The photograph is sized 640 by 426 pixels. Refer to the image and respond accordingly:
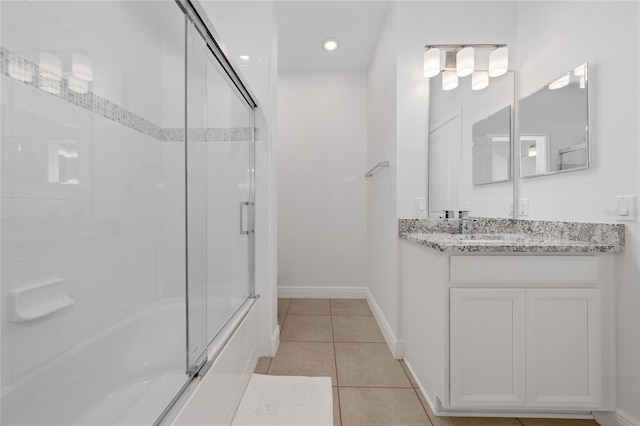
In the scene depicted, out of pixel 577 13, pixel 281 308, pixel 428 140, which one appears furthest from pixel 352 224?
pixel 577 13

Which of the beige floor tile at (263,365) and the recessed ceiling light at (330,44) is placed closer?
the beige floor tile at (263,365)

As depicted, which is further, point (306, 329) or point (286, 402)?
point (306, 329)

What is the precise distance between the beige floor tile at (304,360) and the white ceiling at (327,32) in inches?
99.6

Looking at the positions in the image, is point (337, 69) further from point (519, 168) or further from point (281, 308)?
point (281, 308)

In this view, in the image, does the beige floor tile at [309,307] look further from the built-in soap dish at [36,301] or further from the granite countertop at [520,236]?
the built-in soap dish at [36,301]

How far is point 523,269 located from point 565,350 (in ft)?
1.31

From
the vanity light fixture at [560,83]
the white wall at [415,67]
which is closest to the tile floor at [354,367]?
the white wall at [415,67]

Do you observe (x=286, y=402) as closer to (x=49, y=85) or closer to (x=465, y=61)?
(x=49, y=85)

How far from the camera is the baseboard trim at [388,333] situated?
7.46 feet

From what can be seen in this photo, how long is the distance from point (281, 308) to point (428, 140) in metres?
2.11

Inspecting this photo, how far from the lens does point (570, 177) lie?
1782mm

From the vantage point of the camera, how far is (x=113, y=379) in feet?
5.22

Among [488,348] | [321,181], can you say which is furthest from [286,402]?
[321,181]

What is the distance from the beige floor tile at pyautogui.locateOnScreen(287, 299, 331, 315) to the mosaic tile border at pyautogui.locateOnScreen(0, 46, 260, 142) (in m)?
1.76
